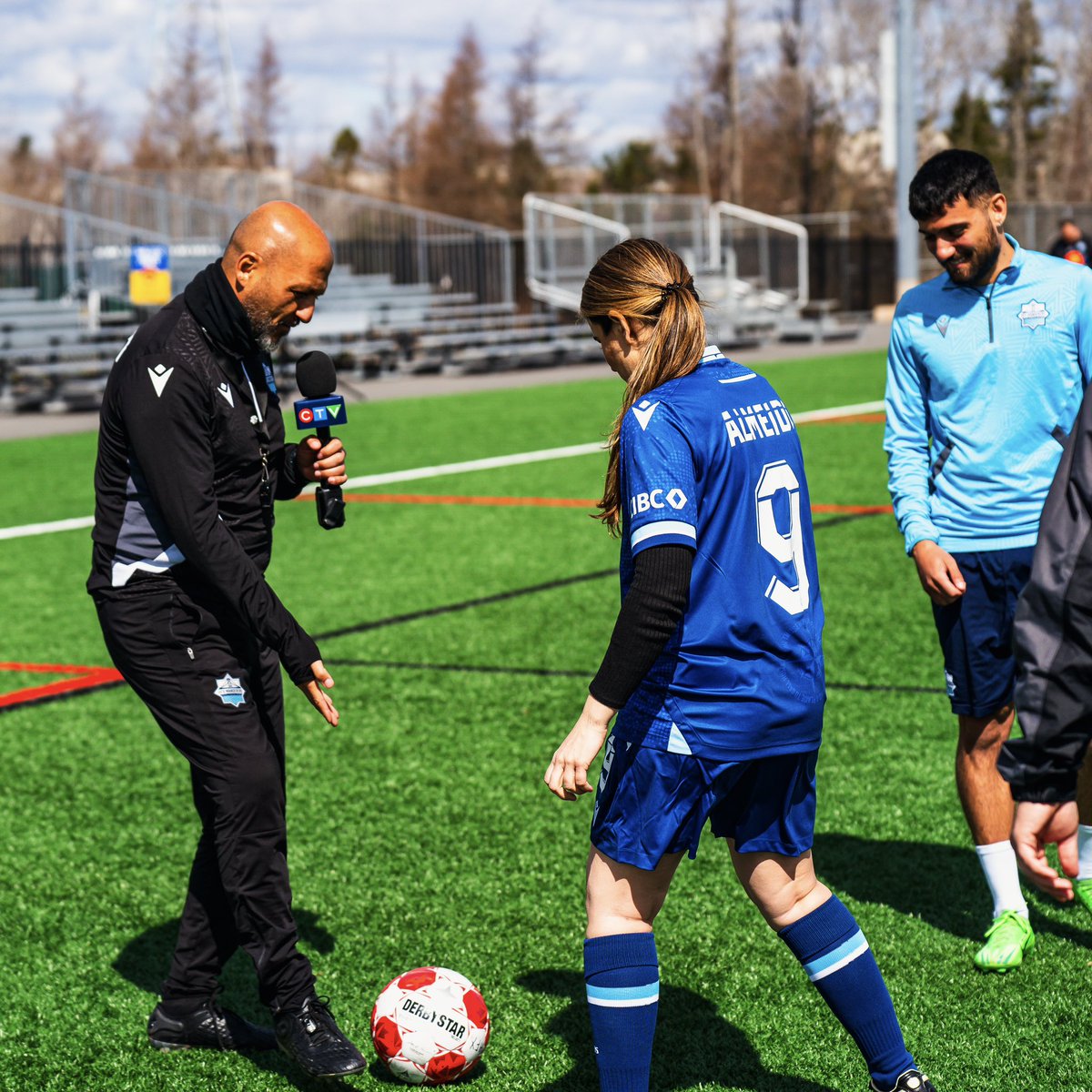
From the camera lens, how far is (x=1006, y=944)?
4.14 m

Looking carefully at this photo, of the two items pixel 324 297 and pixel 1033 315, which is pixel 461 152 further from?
pixel 1033 315

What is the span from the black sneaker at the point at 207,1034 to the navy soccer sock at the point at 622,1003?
1.16 m

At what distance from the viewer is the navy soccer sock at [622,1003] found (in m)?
3.00

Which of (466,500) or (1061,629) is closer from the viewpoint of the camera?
(1061,629)

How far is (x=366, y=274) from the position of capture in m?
30.6

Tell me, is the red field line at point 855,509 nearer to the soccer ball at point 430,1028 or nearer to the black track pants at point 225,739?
the soccer ball at point 430,1028

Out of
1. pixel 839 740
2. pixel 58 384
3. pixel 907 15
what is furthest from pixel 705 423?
pixel 58 384

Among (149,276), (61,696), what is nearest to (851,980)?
(61,696)

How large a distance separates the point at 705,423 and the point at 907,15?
2040 cm

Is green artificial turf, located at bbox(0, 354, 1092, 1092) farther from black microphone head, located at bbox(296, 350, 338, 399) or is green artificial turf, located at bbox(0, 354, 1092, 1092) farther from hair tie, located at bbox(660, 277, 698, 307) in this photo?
hair tie, located at bbox(660, 277, 698, 307)

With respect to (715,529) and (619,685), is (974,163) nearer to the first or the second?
(715,529)

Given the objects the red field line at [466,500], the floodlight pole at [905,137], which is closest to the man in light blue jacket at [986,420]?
the red field line at [466,500]

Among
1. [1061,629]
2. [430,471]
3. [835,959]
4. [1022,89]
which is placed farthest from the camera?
[1022,89]

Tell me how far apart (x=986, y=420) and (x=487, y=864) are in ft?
7.12
